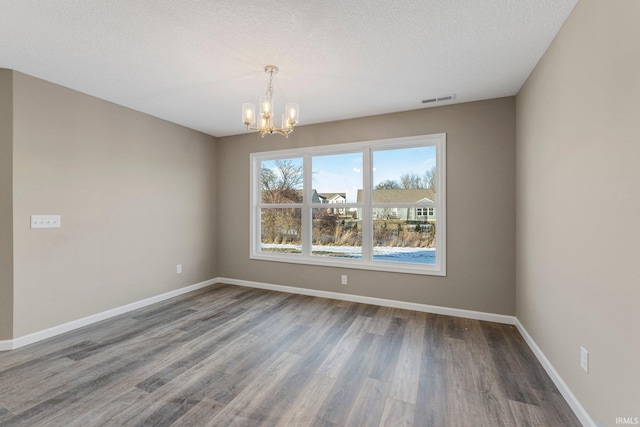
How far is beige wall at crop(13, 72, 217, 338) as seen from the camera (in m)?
2.67

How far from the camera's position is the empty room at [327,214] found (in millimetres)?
1705

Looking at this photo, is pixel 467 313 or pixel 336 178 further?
pixel 336 178

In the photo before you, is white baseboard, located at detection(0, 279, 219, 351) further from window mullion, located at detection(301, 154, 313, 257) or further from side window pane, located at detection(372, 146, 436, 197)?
side window pane, located at detection(372, 146, 436, 197)

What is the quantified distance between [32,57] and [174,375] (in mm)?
2998

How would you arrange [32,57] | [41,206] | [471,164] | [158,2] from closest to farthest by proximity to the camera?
1. [158,2]
2. [32,57]
3. [41,206]
4. [471,164]

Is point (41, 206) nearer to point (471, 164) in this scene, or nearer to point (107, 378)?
point (107, 378)

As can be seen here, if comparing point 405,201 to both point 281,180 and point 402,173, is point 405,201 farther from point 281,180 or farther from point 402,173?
point 281,180

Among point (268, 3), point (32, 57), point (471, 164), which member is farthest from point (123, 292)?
point (471, 164)

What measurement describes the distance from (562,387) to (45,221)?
4762mm

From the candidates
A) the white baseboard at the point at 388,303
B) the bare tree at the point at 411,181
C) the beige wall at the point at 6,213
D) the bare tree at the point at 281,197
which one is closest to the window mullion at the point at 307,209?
the bare tree at the point at 281,197

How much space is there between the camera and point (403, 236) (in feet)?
12.4

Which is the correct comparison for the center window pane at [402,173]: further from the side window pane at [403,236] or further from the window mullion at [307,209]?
the window mullion at [307,209]

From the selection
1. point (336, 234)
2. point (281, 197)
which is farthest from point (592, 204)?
point (281, 197)

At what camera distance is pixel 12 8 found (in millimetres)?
1812
